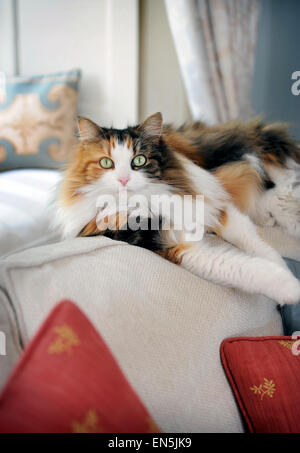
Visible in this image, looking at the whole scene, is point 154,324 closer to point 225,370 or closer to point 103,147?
point 225,370

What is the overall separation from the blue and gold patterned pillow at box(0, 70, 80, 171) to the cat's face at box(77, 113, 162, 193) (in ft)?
1.25

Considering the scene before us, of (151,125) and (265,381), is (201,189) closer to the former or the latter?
(151,125)

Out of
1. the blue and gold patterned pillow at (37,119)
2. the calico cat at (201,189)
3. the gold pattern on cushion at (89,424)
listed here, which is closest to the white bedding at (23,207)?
the blue and gold patterned pillow at (37,119)

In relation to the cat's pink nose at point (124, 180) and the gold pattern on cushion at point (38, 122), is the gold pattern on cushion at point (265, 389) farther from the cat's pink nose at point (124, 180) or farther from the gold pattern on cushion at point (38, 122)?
the gold pattern on cushion at point (38, 122)

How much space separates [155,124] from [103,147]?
11 cm

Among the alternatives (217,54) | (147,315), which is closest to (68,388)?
(147,315)

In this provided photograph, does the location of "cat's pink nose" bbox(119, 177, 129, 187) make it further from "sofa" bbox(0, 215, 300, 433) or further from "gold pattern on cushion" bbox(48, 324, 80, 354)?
"gold pattern on cushion" bbox(48, 324, 80, 354)

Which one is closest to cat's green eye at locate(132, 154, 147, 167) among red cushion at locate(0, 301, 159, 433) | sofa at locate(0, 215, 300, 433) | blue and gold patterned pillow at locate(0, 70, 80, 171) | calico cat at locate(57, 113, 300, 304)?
calico cat at locate(57, 113, 300, 304)

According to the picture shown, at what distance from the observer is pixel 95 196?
708mm

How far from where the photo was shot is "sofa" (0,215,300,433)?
21.4 inches

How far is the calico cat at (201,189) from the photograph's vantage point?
0.69 m

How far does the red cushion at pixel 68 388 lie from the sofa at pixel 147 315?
0.10 m

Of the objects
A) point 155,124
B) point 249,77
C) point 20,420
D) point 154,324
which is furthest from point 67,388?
point 249,77

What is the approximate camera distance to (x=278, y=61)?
4.21ft
